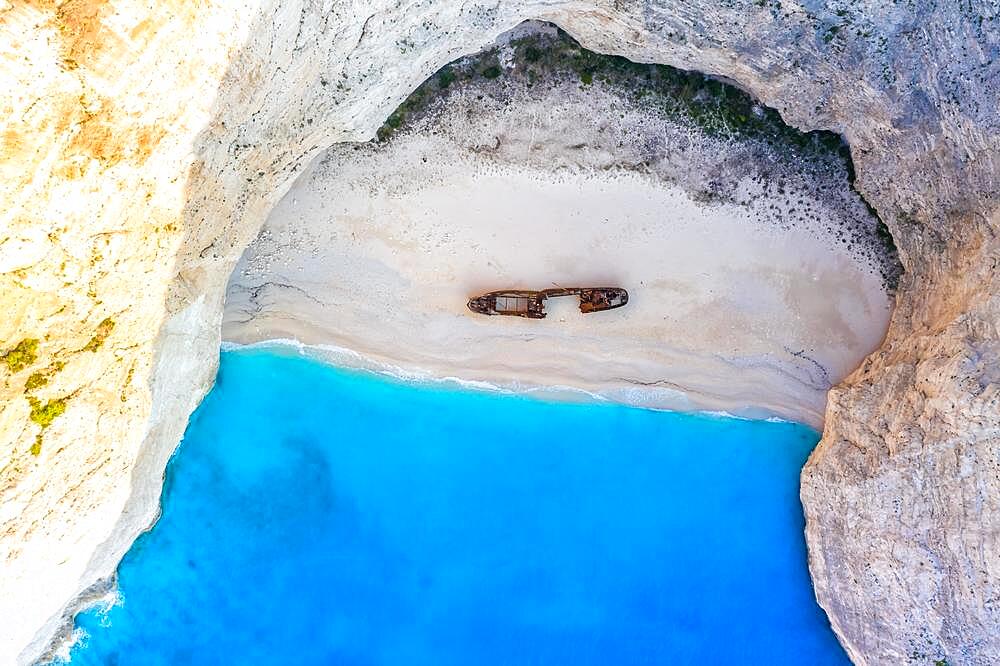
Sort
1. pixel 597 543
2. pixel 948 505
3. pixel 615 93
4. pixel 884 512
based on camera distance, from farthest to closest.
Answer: pixel 597 543, pixel 615 93, pixel 884 512, pixel 948 505

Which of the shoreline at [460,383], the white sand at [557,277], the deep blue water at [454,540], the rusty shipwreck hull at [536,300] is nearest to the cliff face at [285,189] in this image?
the deep blue water at [454,540]

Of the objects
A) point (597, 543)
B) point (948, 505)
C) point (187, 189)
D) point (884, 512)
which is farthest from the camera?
point (597, 543)

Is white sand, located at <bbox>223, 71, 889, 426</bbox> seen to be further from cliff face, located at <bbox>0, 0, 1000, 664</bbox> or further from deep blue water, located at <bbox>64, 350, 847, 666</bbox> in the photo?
cliff face, located at <bbox>0, 0, 1000, 664</bbox>

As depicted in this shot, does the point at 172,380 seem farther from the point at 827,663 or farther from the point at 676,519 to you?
the point at 827,663

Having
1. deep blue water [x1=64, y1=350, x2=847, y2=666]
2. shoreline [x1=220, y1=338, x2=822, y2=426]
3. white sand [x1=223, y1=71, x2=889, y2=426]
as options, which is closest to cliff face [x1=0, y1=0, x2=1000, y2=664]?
deep blue water [x1=64, y1=350, x2=847, y2=666]

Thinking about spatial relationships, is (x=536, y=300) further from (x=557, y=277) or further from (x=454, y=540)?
(x=454, y=540)

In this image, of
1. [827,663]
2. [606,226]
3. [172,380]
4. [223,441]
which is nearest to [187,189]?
[172,380]

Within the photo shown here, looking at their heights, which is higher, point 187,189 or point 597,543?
point 187,189
